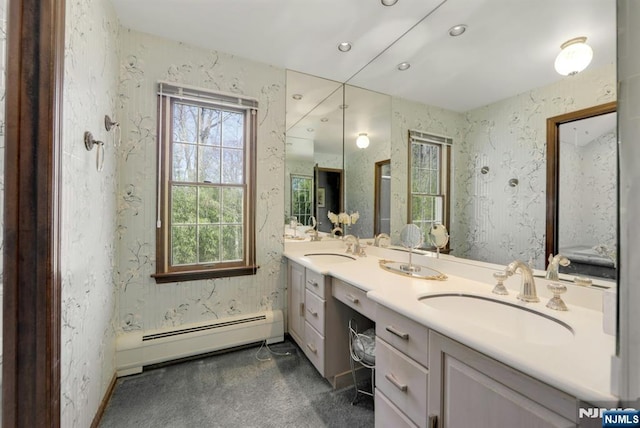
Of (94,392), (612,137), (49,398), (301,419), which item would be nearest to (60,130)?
(49,398)

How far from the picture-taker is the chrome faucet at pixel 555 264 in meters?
1.08

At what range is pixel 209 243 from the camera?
7.22 ft

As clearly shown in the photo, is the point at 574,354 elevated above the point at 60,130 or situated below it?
below

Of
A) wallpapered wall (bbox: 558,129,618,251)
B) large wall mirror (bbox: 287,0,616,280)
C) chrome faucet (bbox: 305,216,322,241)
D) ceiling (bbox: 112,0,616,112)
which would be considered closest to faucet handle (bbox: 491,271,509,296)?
large wall mirror (bbox: 287,0,616,280)

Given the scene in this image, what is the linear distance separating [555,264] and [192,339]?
2356 millimetres

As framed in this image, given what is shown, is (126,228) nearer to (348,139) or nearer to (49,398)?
(49,398)

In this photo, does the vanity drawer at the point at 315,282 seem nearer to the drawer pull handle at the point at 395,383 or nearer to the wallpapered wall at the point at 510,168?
the drawer pull handle at the point at 395,383

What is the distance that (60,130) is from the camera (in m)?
0.95

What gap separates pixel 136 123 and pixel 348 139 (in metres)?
1.80

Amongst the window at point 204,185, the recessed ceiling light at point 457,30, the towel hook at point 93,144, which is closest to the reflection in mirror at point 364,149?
the recessed ceiling light at point 457,30

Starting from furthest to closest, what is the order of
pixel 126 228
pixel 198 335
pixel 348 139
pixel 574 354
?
pixel 348 139
pixel 198 335
pixel 126 228
pixel 574 354

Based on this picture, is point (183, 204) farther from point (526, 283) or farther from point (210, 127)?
point (526, 283)

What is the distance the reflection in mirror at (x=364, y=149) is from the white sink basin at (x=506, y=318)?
45.2 inches

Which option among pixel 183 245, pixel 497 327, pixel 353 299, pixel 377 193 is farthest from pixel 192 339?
pixel 497 327
